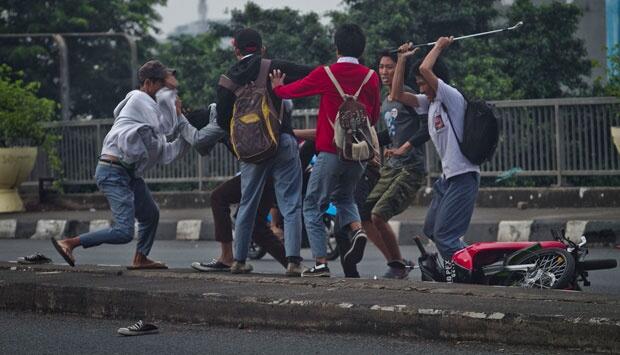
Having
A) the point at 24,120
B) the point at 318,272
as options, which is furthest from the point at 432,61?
the point at 24,120

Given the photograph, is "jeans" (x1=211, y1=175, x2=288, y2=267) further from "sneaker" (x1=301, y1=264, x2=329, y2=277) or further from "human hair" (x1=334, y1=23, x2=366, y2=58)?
"human hair" (x1=334, y1=23, x2=366, y2=58)

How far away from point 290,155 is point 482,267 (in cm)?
151

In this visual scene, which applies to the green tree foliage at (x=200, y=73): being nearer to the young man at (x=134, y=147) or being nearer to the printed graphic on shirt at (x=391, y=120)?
the printed graphic on shirt at (x=391, y=120)

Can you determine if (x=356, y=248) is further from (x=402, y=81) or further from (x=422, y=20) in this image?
(x=422, y=20)

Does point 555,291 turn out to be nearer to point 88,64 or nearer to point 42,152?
point 42,152

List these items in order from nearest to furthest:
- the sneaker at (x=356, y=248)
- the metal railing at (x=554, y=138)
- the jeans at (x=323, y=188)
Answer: the jeans at (x=323, y=188) < the sneaker at (x=356, y=248) < the metal railing at (x=554, y=138)

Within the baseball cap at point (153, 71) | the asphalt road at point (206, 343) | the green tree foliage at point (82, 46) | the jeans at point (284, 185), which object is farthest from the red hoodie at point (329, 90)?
the green tree foliage at point (82, 46)

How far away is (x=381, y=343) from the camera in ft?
22.5

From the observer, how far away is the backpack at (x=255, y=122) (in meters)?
8.77

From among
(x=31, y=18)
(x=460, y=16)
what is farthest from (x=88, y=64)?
(x=460, y=16)

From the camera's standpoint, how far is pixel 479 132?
8.53 m

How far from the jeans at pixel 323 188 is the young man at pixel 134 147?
3.71 feet

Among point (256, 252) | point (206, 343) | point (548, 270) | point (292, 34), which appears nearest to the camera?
point (206, 343)

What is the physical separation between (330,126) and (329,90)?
0.82ft
